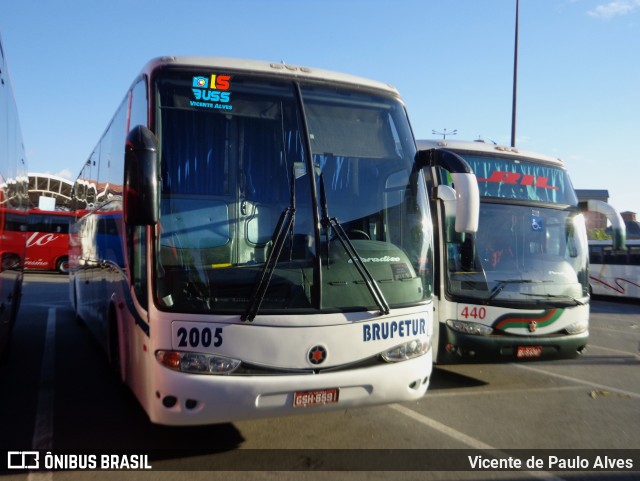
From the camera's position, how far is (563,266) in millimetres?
8125

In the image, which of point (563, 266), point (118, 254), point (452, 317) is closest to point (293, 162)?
point (118, 254)

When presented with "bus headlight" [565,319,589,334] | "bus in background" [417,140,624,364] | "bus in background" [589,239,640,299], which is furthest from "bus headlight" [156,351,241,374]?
"bus in background" [589,239,640,299]

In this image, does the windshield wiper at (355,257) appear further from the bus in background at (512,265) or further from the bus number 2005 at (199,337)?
the bus in background at (512,265)

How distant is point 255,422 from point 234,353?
1.57 m

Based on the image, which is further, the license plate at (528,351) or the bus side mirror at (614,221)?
the bus side mirror at (614,221)

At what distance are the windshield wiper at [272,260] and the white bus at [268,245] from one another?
0.01 meters

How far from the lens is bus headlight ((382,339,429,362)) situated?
5.16 m

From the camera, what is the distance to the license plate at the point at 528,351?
24.5 feet

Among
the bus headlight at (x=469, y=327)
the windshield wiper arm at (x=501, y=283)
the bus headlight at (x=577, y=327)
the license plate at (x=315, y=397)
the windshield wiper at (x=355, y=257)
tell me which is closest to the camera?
the license plate at (x=315, y=397)

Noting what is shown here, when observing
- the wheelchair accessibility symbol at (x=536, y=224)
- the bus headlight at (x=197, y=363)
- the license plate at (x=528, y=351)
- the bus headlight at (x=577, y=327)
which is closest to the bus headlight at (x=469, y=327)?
the license plate at (x=528, y=351)

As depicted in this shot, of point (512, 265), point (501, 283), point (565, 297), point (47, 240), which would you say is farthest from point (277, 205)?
point (47, 240)

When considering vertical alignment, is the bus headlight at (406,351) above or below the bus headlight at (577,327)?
above

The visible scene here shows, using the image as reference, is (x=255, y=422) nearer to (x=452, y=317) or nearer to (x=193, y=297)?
(x=193, y=297)

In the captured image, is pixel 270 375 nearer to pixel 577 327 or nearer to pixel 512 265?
pixel 512 265
